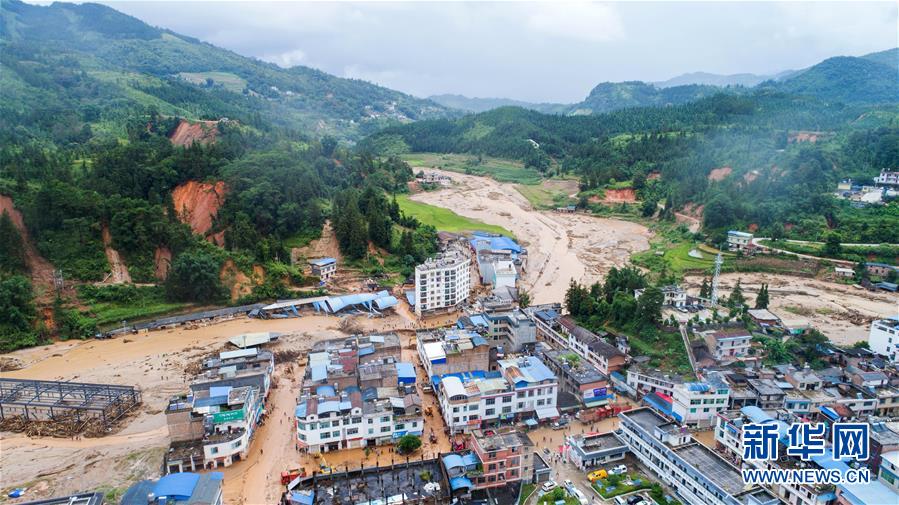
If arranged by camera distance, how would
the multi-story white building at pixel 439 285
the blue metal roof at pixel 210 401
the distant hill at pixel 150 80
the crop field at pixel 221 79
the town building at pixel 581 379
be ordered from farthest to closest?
the crop field at pixel 221 79, the distant hill at pixel 150 80, the multi-story white building at pixel 439 285, the town building at pixel 581 379, the blue metal roof at pixel 210 401

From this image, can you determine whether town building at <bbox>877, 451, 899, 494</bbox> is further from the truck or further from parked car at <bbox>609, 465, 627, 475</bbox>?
the truck

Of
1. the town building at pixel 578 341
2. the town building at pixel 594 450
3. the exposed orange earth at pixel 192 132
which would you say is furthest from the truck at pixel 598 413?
the exposed orange earth at pixel 192 132

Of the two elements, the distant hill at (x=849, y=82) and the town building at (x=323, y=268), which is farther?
the distant hill at (x=849, y=82)

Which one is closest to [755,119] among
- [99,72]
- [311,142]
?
[311,142]

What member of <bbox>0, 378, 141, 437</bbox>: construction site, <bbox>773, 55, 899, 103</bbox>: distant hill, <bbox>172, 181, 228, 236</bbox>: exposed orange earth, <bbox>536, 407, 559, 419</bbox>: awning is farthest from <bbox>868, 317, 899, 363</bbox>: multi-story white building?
<bbox>773, 55, 899, 103</bbox>: distant hill

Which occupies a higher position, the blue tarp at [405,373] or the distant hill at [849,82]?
the distant hill at [849,82]

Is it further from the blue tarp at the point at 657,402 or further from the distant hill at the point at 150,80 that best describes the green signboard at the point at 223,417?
the distant hill at the point at 150,80

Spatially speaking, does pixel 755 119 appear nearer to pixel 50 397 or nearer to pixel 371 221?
pixel 371 221

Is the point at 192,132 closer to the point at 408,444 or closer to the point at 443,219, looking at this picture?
the point at 443,219
